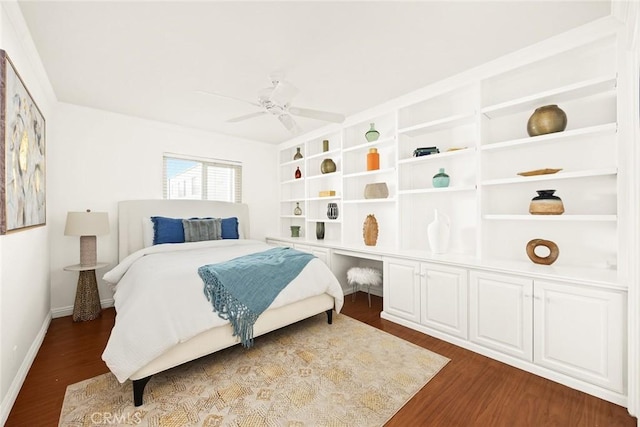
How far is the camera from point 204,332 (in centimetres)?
211

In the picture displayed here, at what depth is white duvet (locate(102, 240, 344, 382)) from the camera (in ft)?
5.81

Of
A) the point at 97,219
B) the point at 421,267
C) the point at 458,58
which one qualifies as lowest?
the point at 421,267

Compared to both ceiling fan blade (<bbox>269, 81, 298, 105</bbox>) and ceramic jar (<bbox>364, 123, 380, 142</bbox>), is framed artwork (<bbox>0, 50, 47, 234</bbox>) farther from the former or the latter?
ceramic jar (<bbox>364, 123, 380, 142</bbox>)

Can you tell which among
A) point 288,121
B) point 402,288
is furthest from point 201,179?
point 402,288

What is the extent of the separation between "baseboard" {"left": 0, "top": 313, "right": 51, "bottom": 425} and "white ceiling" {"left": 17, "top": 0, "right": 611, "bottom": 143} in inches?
95.1

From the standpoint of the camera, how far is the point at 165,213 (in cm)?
396

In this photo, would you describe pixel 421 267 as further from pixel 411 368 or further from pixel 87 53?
pixel 87 53

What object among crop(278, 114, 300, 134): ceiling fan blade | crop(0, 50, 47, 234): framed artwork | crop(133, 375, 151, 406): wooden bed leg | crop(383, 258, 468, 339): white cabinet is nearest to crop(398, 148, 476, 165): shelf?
crop(383, 258, 468, 339): white cabinet

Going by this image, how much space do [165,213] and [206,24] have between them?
275cm

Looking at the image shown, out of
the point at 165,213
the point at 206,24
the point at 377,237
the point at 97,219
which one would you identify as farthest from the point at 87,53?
the point at 377,237

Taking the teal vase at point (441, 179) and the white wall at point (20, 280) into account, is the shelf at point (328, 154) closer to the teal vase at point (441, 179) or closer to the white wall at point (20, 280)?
the teal vase at point (441, 179)

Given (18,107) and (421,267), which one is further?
(421,267)

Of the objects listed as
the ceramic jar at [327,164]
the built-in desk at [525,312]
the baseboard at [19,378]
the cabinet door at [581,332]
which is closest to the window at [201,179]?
the ceramic jar at [327,164]

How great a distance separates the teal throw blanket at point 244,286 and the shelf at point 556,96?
237 cm
